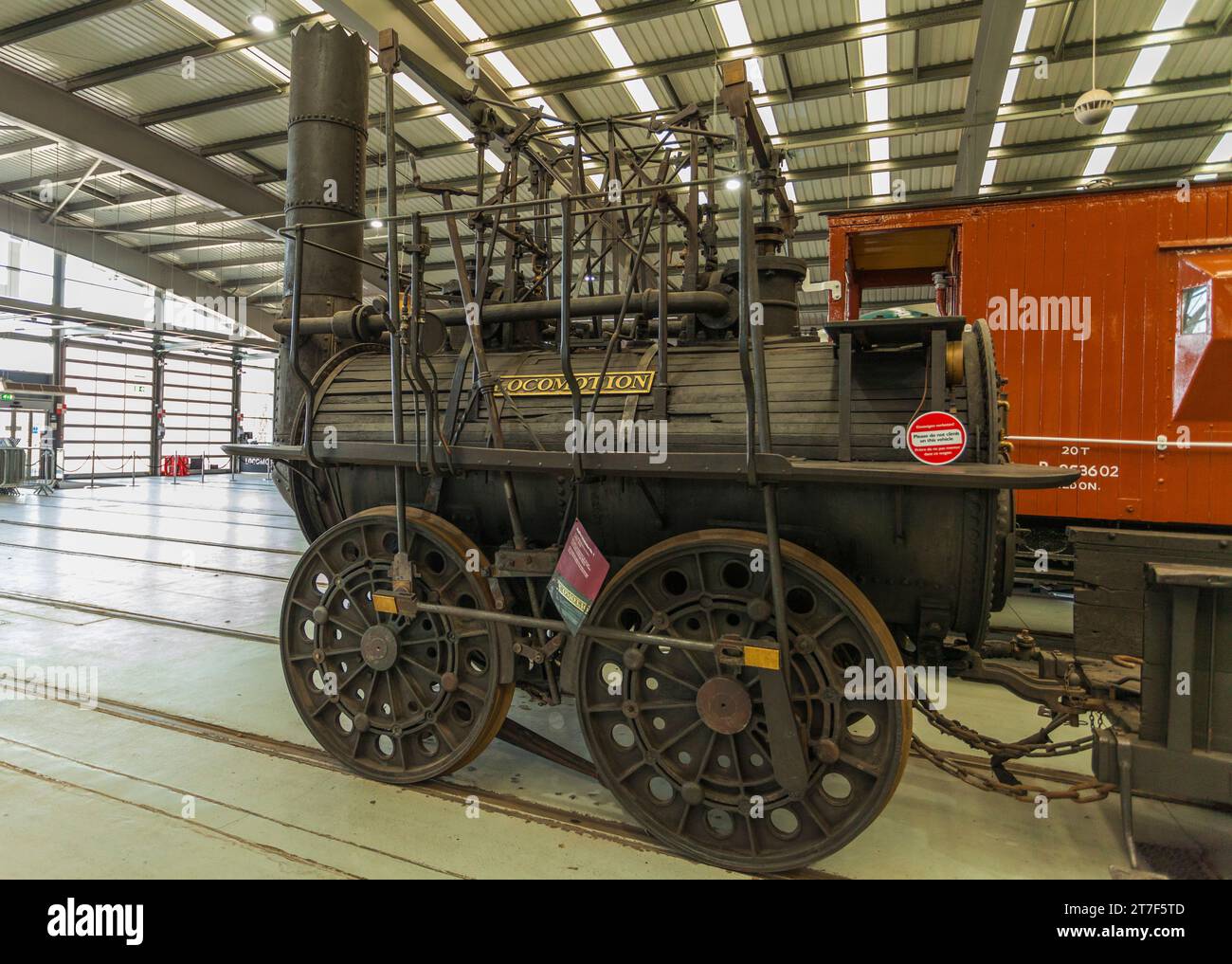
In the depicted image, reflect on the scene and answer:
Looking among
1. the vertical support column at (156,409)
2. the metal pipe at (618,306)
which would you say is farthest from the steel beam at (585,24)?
the vertical support column at (156,409)

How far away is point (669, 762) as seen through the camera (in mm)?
3090

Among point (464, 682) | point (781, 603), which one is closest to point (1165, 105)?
point (781, 603)

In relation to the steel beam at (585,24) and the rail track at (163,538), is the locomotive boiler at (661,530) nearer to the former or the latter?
the steel beam at (585,24)

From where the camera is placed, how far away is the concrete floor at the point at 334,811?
2.93m

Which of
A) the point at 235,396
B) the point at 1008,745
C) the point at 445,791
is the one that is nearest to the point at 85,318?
the point at 235,396

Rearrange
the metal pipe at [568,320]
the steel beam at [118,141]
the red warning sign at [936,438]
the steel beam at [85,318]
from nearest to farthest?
1. the red warning sign at [936,438]
2. the metal pipe at [568,320]
3. the steel beam at [118,141]
4. the steel beam at [85,318]

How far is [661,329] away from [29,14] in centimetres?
1213

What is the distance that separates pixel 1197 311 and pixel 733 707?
2.96 m

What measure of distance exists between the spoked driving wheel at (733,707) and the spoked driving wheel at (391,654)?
66 centimetres

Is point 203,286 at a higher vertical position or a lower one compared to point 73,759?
higher

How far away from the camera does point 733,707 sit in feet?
9.55

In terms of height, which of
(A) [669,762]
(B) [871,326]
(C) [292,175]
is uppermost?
(C) [292,175]

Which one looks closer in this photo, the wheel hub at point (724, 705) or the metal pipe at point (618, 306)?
the wheel hub at point (724, 705)

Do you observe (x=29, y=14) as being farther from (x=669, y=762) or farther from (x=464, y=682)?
(x=669, y=762)
